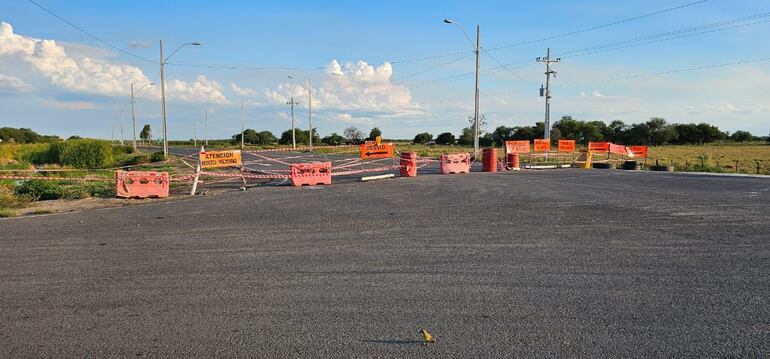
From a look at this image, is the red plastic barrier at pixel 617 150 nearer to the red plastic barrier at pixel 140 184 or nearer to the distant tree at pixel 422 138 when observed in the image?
the red plastic barrier at pixel 140 184

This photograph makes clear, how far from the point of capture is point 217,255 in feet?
26.8

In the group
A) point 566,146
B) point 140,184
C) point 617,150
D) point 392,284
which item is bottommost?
point 392,284

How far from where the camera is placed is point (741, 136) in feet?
455

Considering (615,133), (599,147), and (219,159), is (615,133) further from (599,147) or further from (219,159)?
(219,159)

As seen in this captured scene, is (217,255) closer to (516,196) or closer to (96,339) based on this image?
(96,339)

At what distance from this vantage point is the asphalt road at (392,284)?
15.2ft

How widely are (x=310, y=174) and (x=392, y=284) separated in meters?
14.8

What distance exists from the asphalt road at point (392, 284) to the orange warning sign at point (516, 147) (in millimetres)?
17738

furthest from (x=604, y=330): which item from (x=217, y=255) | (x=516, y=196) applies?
(x=516, y=196)

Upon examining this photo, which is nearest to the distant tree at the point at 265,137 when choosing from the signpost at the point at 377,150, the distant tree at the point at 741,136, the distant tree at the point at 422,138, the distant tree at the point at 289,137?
the distant tree at the point at 289,137

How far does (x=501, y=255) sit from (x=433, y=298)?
2390mm

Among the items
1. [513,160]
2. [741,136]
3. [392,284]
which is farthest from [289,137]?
[392,284]

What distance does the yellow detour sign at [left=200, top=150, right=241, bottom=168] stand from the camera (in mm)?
19494

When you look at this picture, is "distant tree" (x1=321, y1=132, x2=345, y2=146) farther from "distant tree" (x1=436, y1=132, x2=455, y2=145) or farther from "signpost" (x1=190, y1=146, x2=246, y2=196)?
"signpost" (x1=190, y1=146, x2=246, y2=196)
